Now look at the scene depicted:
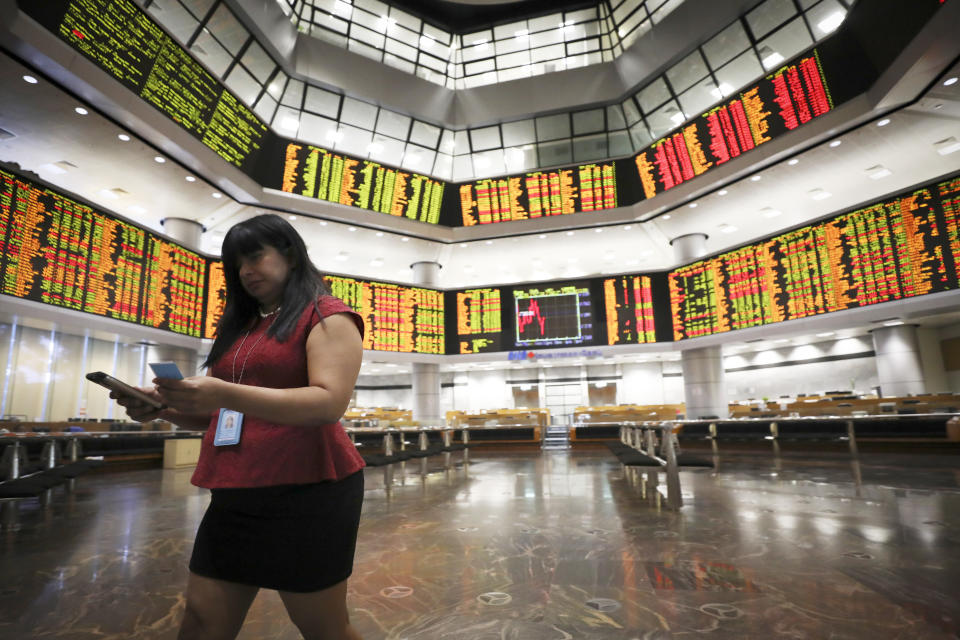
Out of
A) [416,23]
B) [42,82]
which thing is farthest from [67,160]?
[416,23]

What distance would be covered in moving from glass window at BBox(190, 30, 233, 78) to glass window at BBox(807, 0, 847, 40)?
12.9 m

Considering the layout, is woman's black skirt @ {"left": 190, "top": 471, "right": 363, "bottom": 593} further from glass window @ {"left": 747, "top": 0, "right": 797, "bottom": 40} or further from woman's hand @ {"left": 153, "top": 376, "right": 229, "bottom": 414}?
glass window @ {"left": 747, "top": 0, "right": 797, "bottom": 40}

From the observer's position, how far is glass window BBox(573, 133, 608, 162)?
49.4ft

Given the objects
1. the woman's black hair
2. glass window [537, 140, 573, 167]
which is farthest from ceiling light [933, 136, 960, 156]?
the woman's black hair

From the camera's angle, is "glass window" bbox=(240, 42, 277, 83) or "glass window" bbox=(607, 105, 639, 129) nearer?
"glass window" bbox=(240, 42, 277, 83)

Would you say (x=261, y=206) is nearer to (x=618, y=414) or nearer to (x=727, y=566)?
(x=618, y=414)

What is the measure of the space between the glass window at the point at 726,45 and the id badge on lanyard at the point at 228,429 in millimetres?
14415

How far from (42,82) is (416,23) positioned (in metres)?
10.7

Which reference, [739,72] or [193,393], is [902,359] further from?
[193,393]

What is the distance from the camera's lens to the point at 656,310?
1465cm

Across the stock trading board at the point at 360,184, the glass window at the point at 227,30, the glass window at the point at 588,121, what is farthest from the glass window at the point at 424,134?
the glass window at the point at 227,30

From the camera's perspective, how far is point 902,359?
12.0m

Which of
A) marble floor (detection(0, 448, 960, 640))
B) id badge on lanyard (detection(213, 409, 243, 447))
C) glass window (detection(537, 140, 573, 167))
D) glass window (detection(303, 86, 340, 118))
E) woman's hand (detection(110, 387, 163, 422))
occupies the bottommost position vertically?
marble floor (detection(0, 448, 960, 640))

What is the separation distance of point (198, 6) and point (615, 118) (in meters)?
11.0
